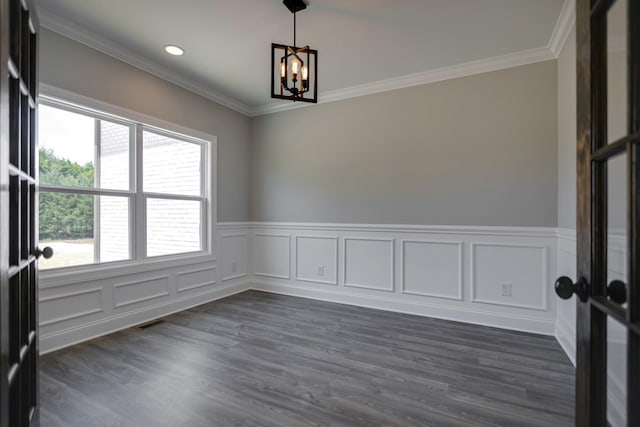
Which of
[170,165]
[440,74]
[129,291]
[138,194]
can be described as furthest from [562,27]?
[129,291]

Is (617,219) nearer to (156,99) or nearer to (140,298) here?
(140,298)

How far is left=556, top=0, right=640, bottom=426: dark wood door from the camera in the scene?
662mm

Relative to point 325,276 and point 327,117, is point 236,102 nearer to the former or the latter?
point 327,117

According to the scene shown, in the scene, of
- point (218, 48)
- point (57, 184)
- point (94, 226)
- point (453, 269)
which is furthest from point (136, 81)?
point (453, 269)

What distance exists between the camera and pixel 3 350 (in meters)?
0.77

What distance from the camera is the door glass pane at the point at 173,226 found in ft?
11.3

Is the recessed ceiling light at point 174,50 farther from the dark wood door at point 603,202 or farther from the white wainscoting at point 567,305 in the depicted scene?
the white wainscoting at point 567,305

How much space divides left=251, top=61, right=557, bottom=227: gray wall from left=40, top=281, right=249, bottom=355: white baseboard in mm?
1449

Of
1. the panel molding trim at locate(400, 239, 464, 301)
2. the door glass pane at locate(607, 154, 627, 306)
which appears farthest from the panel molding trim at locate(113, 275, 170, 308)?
the door glass pane at locate(607, 154, 627, 306)

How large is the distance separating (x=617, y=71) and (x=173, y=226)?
3.88m

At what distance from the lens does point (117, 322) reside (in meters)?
2.99

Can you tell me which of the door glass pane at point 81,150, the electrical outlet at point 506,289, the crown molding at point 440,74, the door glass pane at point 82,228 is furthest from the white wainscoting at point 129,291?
the electrical outlet at point 506,289

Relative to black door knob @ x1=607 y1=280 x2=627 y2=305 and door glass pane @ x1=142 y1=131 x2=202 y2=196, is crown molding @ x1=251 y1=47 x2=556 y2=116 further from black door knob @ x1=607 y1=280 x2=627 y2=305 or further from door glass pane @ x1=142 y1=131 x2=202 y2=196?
black door knob @ x1=607 y1=280 x2=627 y2=305

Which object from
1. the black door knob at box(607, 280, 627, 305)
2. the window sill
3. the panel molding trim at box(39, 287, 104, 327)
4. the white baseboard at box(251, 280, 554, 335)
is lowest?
the white baseboard at box(251, 280, 554, 335)
